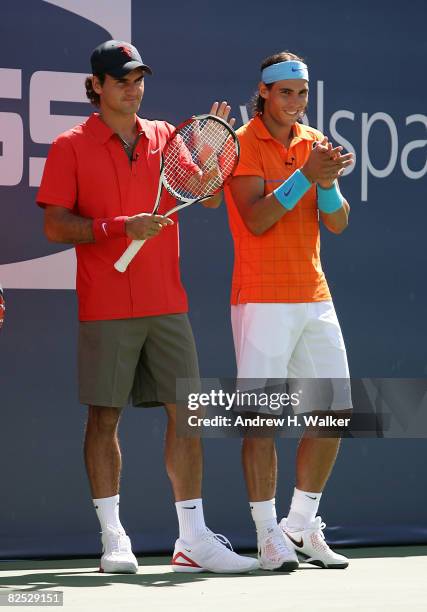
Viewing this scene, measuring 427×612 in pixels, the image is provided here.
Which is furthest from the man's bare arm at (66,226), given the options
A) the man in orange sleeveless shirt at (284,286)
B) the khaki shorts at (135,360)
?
the man in orange sleeveless shirt at (284,286)

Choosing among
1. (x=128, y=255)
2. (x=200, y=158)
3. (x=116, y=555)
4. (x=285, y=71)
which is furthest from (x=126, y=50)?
(x=116, y=555)

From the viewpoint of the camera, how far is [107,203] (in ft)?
13.8

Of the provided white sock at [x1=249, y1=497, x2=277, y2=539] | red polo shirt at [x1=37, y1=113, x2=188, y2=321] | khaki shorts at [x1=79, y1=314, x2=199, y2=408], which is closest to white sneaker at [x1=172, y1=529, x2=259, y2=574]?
white sock at [x1=249, y1=497, x2=277, y2=539]

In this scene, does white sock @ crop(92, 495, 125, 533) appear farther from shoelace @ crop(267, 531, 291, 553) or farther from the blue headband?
the blue headband

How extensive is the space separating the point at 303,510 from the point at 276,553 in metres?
0.28

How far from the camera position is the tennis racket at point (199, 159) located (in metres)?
4.17

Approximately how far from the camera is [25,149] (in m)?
4.65

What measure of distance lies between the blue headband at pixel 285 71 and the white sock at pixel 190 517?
1401 mm

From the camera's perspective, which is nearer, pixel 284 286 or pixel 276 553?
pixel 276 553

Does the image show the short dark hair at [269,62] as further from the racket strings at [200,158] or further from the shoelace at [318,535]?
the shoelace at [318,535]

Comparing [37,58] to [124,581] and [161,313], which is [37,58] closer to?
[161,313]

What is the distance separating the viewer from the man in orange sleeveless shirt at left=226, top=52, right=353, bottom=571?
13.9 feet

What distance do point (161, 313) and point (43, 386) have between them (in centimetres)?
65

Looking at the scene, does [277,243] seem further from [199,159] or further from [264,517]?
[264,517]
